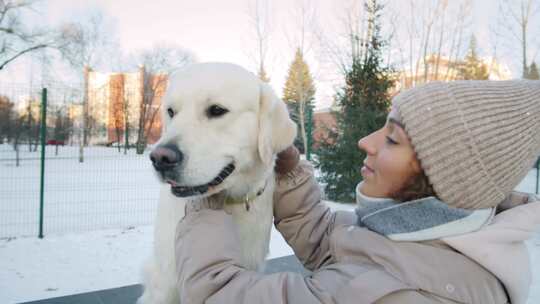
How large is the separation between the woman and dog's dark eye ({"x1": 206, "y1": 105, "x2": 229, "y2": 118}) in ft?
1.93

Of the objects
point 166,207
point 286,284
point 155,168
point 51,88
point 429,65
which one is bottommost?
point 286,284

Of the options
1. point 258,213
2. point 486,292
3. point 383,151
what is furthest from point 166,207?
point 486,292

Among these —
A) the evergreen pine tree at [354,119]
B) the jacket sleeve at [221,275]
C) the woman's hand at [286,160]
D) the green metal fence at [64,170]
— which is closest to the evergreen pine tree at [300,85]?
the evergreen pine tree at [354,119]

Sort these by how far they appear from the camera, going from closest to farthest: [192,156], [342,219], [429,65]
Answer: [192,156] < [342,219] < [429,65]

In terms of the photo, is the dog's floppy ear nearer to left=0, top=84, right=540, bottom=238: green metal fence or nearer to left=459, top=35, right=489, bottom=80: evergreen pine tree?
left=0, top=84, right=540, bottom=238: green metal fence

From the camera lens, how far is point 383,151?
45.2 inches

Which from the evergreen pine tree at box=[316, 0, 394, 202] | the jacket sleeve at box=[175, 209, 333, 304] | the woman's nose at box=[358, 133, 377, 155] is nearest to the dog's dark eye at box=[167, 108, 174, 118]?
the jacket sleeve at box=[175, 209, 333, 304]

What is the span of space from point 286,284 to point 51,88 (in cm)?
554

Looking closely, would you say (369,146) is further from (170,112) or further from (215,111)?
(170,112)

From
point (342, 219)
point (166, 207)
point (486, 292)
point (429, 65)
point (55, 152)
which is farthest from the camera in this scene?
point (429, 65)

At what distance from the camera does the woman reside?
95 centimetres

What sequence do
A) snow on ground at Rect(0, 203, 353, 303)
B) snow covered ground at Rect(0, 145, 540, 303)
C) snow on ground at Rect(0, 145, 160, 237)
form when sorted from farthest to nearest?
snow on ground at Rect(0, 145, 160, 237)
snow covered ground at Rect(0, 145, 540, 303)
snow on ground at Rect(0, 203, 353, 303)

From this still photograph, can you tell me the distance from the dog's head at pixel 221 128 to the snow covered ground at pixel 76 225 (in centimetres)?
144

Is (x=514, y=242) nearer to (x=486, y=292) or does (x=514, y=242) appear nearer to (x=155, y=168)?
(x=486, y=292)
